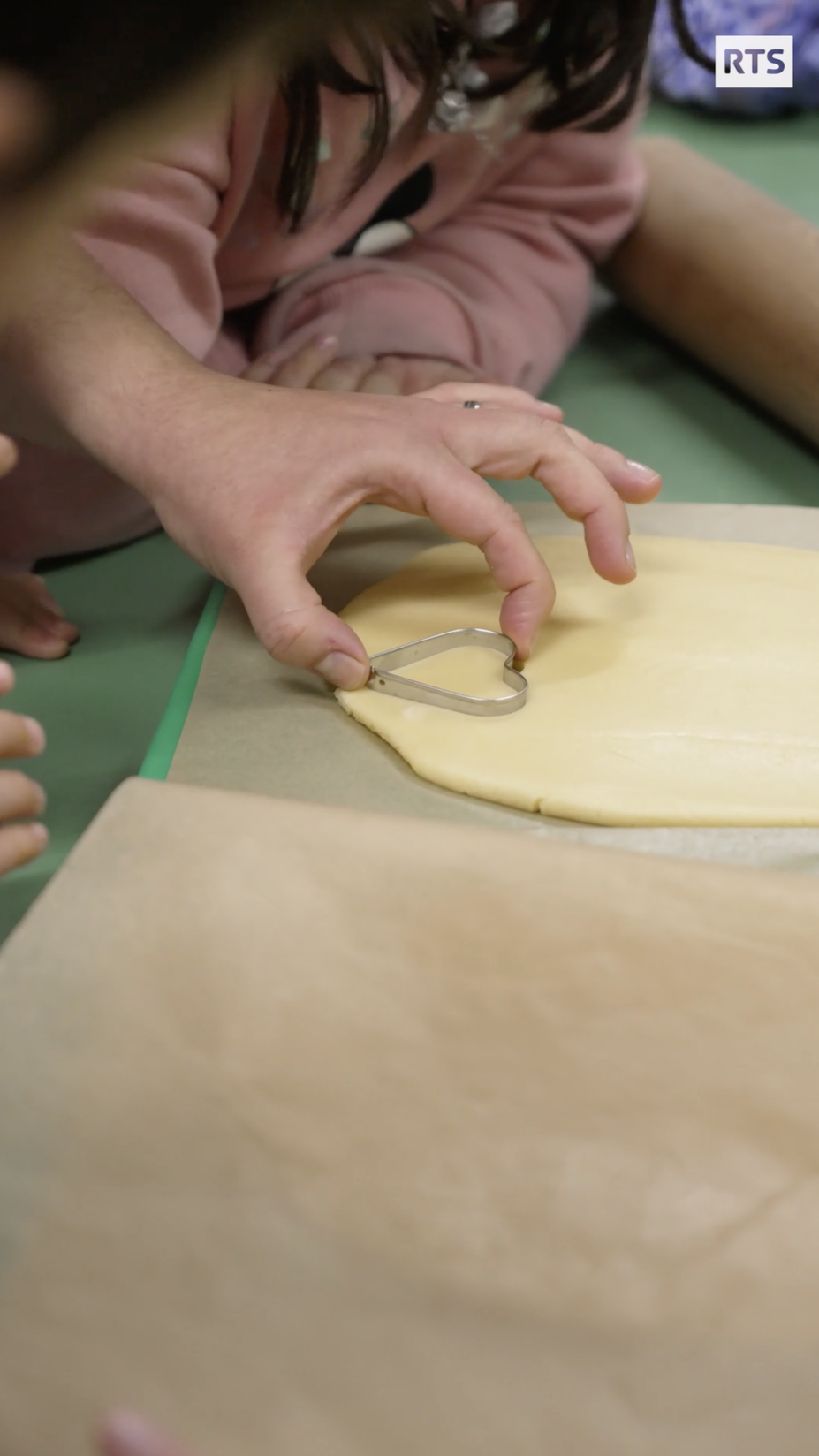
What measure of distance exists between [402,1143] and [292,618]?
0.26 meters

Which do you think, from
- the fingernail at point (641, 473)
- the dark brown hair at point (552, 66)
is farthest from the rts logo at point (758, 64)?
the fingernail at point (641, 473)

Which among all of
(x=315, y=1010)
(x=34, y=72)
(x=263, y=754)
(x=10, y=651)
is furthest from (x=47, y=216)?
(x=10, y=651)

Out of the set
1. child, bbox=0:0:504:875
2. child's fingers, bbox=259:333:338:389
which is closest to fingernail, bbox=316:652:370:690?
child's fingers, bbox=259:333:338:389

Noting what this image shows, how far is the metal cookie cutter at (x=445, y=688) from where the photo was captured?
55 cm

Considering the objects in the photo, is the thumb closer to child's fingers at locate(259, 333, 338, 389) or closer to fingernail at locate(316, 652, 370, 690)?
fingernail at locate(316, 652, 370, 690)

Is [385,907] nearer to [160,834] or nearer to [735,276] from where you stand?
[160,834]

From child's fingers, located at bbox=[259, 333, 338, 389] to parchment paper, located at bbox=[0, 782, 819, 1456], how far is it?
1.42 ft

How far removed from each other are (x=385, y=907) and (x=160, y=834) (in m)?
0.09

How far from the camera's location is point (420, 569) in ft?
2.15

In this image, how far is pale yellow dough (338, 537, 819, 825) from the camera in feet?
1.66

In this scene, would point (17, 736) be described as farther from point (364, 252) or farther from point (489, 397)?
point (364, 252)

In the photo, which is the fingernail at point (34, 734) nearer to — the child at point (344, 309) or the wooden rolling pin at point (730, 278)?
the child at point (344, 309)

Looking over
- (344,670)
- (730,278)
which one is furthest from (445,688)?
(730,278)

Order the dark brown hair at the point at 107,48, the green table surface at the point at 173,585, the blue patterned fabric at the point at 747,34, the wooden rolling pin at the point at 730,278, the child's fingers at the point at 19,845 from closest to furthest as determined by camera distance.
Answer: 1. the dark brown hair at the point at 107,48
2. the child's fingers at the point at 19,845
3. the green table surface at the point at 173,585
4. the wooden rolling pin at the point at 730,278
5. the blue patterned fabric at the point at 747,34
